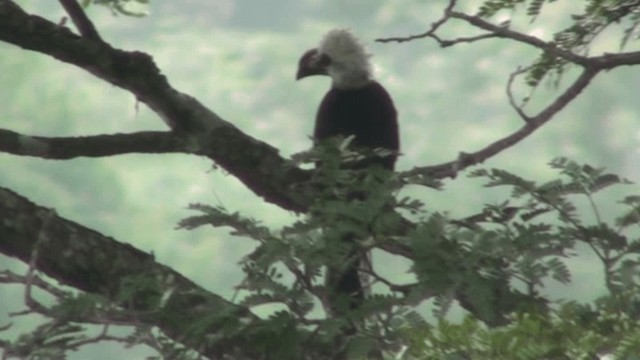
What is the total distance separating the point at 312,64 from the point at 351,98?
35 centimetres

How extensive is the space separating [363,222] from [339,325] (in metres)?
0.28

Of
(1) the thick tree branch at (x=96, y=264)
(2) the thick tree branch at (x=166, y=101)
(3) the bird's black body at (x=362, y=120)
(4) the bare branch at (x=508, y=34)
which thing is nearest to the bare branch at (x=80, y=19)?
(2) the thick tree branch at (x=166, y=101)

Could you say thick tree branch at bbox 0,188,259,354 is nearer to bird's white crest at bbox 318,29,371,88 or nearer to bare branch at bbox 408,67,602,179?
bare branch at bbox 408,67,602,179

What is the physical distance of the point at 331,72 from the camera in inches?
261

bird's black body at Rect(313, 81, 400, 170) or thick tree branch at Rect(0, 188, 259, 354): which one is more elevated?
bird's black body at Rect(313, 81, 400, 170)

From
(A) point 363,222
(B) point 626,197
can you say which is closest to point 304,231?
(A) point 363,222

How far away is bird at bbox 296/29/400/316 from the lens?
6.16m

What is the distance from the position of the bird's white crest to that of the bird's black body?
0.16m

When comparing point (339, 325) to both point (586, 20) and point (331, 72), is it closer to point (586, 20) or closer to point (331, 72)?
point (586, 20)

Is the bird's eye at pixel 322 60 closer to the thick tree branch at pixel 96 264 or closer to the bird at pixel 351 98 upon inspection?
the bird at pixel 351 98

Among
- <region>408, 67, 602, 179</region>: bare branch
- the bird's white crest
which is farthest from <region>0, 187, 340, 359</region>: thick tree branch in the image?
the bird's white crest

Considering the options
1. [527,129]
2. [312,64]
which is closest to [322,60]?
[312,64]

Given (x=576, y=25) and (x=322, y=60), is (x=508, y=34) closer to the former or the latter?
(x=576, y=25)

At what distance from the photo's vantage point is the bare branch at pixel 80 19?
4652 millimetres
